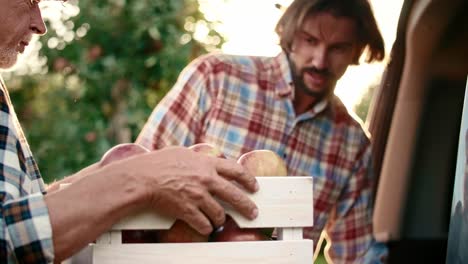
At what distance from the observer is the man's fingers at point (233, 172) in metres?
1.29

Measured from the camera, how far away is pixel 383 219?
2457mm

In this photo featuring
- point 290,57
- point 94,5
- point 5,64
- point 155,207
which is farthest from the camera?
point 94,5

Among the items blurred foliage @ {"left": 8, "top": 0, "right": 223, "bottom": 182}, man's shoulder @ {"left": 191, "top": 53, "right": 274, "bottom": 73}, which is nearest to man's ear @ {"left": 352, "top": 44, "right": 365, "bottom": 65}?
man's shoulder @ {"left": 191, "top": 53, "right": 274, "bottom": 73}

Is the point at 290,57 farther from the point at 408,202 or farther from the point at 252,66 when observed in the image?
the point at 408,202

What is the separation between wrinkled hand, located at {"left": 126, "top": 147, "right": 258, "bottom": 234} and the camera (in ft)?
4.06

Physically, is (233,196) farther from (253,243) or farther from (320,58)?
(320,58)

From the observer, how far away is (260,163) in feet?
4.91

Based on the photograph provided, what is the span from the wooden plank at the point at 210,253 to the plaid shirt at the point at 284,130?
104cm

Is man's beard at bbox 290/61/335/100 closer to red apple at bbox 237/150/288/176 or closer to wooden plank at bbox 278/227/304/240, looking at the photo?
red apple at bbox 237/150/288/176

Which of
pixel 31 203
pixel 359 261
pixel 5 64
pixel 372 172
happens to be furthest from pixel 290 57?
pixel 31 203

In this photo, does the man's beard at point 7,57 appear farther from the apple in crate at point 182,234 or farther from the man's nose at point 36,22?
the apple in crate at point 182,234

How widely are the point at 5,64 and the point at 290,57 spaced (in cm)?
113

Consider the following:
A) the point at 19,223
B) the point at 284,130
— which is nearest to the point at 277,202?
the point at 19,223

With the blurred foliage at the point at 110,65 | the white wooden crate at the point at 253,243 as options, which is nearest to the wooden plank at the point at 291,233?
the white wooden crate at the point at 253,243
